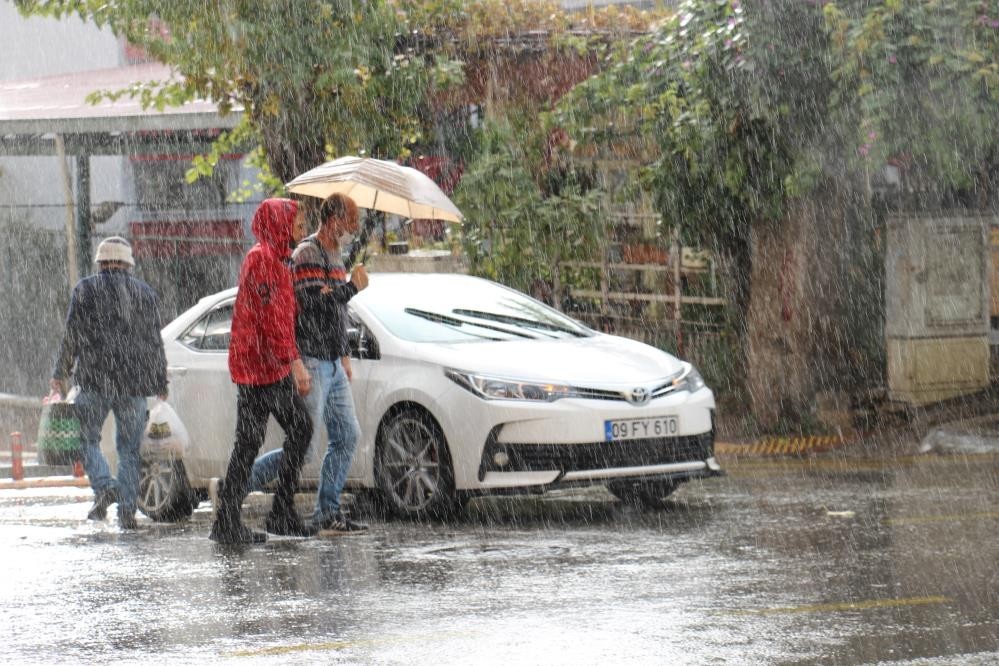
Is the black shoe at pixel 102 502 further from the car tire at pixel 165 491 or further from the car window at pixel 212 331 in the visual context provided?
the car window at pixel 212 331

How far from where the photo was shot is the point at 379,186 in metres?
11.4

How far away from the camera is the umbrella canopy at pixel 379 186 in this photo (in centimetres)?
1149

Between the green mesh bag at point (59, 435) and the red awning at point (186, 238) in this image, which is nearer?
the green mesh bag at point (59, 435)

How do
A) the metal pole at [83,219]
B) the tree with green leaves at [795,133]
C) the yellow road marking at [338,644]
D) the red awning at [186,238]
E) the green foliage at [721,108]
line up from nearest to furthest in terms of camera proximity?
the yellow road marking at [338,644], the tree with green leaves at [795,133], the green foliage at [721,108], the metal pole at [83,219], the red awning at [186,238]

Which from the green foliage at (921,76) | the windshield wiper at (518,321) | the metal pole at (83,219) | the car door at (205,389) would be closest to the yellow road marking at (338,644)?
the car door at (205,389)

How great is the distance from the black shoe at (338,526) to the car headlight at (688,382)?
2.06 meters

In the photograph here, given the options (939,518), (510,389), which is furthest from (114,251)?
Answer: (939,518)

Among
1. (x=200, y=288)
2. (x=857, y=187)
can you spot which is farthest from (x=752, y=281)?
(x=200, y=288)

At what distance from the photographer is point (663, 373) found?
1047cm

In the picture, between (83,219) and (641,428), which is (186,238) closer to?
(83,219)

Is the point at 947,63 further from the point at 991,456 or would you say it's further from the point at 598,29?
the point at 598,29

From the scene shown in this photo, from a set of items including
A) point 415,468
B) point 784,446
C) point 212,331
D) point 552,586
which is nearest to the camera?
point 552,586

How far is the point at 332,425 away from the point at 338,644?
3.31m

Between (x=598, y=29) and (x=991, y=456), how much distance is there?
7.07 m
